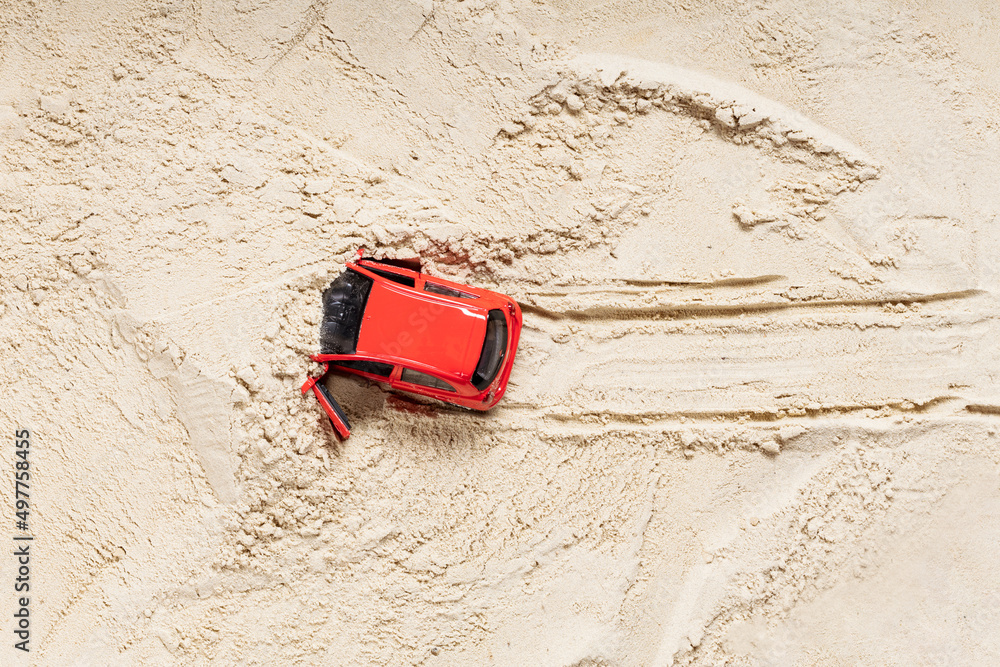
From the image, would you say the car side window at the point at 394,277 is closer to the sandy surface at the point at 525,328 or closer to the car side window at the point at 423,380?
the sandy surface at the point at 525,328

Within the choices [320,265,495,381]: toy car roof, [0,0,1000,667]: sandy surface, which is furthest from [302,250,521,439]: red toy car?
[0,0,1000,667]: sandy surface

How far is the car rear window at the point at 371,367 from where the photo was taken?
197 inches

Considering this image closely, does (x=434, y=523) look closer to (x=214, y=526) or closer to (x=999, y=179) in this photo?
(x=214, y=526)

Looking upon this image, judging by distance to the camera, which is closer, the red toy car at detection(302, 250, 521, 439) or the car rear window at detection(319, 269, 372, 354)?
the red toy car at detection(302, 250, 521, 439)

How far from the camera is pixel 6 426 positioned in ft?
16.5

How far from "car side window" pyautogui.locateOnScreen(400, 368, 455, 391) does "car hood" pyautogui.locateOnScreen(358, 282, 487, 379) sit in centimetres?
11

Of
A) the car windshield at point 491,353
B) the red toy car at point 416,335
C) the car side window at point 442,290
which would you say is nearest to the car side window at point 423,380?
the red toy car at point 416,335

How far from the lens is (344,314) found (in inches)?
201

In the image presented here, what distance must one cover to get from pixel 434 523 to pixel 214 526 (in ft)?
5.38

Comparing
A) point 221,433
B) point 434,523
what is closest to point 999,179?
point 434,523

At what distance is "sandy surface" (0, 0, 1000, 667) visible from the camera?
5016 mm

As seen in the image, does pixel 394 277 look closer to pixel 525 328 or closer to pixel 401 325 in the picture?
pixel 401 325

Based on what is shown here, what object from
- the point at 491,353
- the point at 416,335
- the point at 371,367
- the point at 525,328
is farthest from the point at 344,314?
the point at 525,328

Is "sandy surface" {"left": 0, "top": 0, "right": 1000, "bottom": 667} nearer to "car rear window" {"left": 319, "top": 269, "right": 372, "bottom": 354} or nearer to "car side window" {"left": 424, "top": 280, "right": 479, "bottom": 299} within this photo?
"car rear window" {"left": 319, "top": 269, "right": 372, "bottom": 354}
